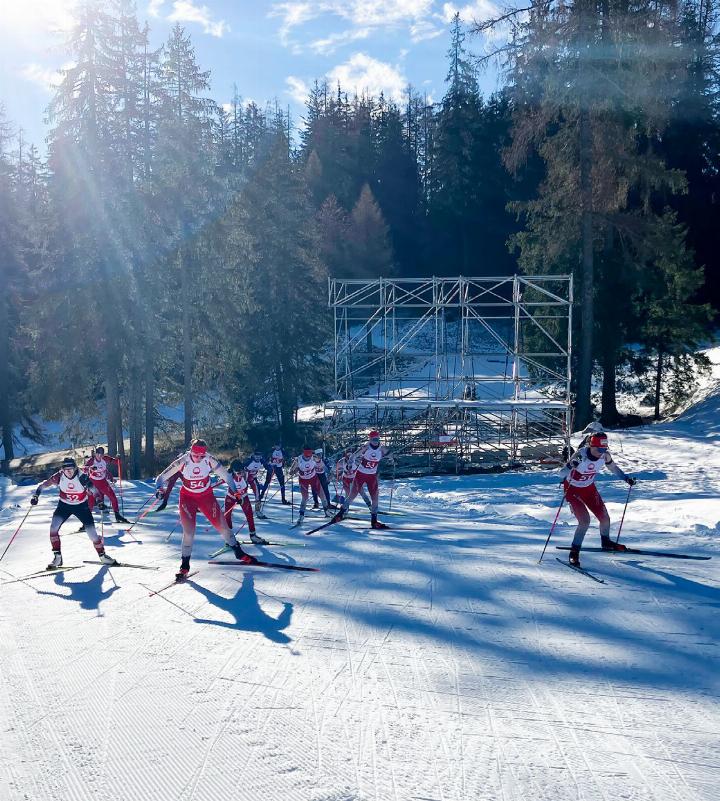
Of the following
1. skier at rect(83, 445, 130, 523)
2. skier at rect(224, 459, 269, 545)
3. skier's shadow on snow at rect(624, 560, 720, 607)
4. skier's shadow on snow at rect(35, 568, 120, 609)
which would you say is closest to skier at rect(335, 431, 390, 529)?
skier at rect(224, 459, 269, 545)

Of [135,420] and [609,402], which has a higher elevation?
[609,402]

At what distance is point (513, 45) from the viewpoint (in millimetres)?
21125

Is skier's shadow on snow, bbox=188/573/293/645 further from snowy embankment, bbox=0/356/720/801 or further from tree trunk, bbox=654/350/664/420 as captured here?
tree trunk, bbox=654/350/664/420

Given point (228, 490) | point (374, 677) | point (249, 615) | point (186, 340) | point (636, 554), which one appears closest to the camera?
point (374, 677)

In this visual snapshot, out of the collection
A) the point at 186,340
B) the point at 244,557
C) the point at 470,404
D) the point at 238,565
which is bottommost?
the point at 238,565

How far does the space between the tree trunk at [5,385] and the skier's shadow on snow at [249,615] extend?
27.4 metres

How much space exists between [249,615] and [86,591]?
2729 mm

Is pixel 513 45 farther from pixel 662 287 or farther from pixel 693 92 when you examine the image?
pixel 693 92

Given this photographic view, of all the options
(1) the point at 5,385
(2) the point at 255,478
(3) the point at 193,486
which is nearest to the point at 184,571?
(3) the point at 193,486

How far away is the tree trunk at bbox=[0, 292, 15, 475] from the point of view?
33438mm

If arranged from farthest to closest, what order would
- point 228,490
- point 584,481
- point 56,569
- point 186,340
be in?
1. point 186,340
2. point 228,490
3. point 56,569
4. point 584,481

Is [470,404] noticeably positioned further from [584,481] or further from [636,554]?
[584,481]

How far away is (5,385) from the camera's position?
34031 mm

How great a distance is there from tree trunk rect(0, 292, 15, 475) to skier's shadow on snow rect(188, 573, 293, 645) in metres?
27.4
